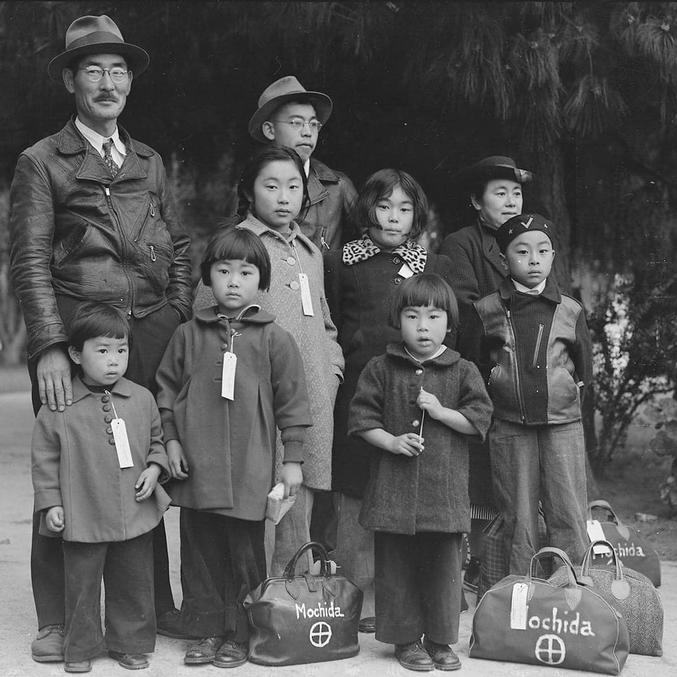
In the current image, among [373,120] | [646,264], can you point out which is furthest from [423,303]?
[646,264]

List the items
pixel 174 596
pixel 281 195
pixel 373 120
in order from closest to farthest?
1. pixel 281 195
2. pixel 174 596
3. pixel 373 120

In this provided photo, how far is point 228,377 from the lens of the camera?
3.36 meters

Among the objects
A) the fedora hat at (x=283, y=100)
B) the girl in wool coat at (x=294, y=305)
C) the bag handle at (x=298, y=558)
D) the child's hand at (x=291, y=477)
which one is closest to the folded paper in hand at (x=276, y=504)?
the child's hand at (x=291, y=477)

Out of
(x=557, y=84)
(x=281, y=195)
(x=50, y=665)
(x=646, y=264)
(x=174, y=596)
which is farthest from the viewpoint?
(x=646, y=264)

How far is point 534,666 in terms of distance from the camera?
3385 millimetres

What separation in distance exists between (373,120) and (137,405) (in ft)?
9.99

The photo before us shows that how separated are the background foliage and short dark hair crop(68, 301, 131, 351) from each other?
228cm

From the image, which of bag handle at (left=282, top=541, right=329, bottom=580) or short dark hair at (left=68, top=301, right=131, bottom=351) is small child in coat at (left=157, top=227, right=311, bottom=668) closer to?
bag handle at (left=282, top=541, right=329, bottom=580)

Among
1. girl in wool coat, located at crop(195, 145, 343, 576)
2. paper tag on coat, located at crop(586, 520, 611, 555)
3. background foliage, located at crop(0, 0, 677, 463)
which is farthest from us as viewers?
background foliage, located at crop(0, 0, 677, 463)

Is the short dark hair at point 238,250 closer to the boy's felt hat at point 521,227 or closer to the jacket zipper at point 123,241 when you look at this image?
the jacket zipper at point 123,241

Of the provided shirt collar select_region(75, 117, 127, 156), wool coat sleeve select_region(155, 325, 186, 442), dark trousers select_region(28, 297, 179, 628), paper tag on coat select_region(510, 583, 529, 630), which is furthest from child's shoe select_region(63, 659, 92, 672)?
shirt collar select_region(75, 117, 127, 156)

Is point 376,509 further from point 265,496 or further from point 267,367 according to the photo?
point 267,367

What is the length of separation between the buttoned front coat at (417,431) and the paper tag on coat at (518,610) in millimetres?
288

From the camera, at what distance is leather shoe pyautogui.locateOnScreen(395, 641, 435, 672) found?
3320mm
